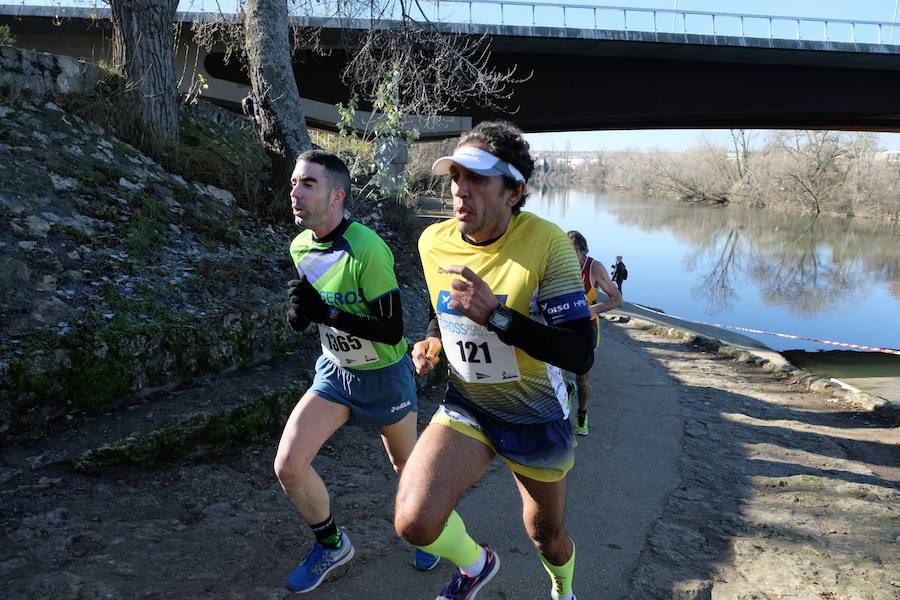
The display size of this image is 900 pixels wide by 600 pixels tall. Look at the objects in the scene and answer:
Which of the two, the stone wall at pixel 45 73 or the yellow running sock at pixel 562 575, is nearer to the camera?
the yellow running sock at pixel 562 575

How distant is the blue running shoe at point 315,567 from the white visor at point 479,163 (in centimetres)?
199

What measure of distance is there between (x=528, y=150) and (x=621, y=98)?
19632mm

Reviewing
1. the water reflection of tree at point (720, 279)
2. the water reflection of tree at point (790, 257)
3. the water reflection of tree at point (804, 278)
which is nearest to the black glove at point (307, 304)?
the water reflection of tree at point (720, 279)

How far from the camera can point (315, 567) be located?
3.19 metres

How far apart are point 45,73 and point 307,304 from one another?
5.59m

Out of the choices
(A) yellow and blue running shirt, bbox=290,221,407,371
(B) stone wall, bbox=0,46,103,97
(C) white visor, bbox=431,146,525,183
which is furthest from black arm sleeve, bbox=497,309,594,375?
(B) stone wall, bbox=0,46,103,97

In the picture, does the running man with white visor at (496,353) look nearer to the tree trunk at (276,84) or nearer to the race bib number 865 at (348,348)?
the race bib number 865 at (348,348)

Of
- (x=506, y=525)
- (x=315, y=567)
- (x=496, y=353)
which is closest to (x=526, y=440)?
(x=496, y=353)

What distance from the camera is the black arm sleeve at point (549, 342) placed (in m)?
2.44

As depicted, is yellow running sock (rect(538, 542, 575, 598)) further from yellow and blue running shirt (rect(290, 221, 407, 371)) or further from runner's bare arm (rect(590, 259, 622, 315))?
runner's bare arm (rect(590, 259, 622, 315))

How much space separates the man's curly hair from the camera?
268cm

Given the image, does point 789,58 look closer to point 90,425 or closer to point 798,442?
point 798,442

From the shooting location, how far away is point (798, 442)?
6520 mm

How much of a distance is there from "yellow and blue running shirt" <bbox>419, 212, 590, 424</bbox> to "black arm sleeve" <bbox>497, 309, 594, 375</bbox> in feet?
0.33
